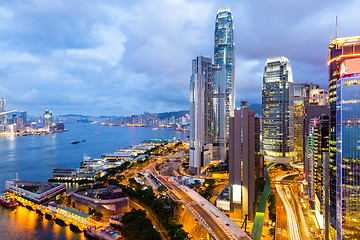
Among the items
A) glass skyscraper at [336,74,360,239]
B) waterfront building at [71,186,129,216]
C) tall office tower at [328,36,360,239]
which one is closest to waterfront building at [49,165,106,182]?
waterfront building at [71,186,129,216]

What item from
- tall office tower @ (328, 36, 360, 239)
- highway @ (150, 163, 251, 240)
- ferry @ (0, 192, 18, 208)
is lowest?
ferry @ (0, 192, 18, 208)

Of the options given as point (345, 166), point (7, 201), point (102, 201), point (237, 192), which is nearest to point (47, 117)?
point (7, 201)

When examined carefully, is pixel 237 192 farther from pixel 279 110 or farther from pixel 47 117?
pixel 47 117

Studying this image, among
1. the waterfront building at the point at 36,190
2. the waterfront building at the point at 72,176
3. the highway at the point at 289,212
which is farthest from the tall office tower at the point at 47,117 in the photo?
the highway at the point at 289,212

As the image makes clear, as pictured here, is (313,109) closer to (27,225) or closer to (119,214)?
(119,214)

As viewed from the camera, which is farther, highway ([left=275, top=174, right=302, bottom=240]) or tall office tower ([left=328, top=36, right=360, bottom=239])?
highway ([left=275, top=174, right=302, bottom=240])

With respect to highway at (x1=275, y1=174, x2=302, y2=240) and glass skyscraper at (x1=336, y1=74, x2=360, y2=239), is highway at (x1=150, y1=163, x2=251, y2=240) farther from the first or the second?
glass skyscraper at (x1=336, y1=74, x2=360, y2=239)

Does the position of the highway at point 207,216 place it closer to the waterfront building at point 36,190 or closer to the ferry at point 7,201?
the waterfront building at point 36,190
